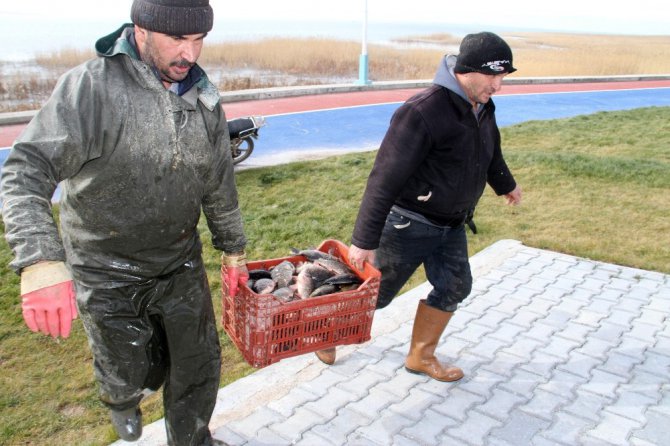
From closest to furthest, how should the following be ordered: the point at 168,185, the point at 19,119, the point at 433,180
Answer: the point at 168,185 → the point at 433,180 → the point at 19,119

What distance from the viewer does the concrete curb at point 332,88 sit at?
14906mm

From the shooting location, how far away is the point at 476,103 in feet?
12.8

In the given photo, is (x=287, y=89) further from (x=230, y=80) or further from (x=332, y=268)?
(x=332, y=268)

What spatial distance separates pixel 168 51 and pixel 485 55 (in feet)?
6.04

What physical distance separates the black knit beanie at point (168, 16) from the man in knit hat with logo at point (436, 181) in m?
1.47

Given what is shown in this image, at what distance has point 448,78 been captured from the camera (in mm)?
3750

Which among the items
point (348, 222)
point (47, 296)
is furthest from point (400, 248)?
point (348, 222)

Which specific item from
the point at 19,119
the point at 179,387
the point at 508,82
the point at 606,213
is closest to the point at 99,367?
the point at 179,387

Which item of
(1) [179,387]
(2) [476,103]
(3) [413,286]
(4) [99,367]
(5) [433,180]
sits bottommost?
(3) [413,286]

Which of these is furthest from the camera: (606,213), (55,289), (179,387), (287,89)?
(287,89)

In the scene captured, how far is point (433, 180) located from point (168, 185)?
1702 millimetres

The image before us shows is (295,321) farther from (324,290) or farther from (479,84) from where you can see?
(479,84)

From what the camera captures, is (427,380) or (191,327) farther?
(427,380)

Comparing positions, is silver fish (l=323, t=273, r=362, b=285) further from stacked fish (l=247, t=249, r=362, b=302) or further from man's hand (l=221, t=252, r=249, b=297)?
man's hand (l=221, t=252, r=249, b=297)
